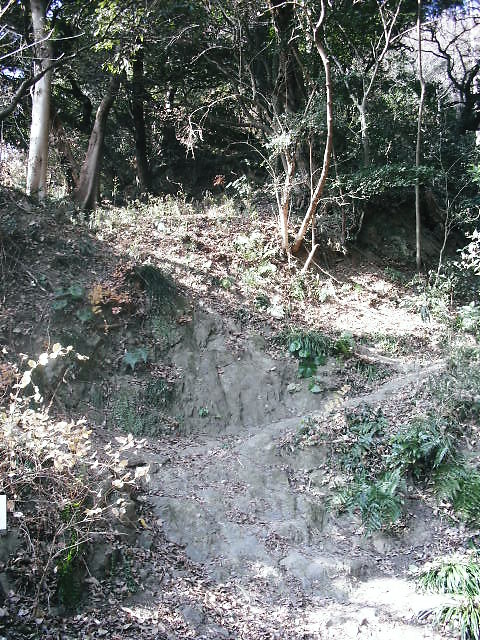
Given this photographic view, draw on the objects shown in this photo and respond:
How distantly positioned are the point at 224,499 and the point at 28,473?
2.96 m

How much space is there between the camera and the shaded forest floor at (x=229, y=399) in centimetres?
552

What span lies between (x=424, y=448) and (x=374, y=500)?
41.0 inches

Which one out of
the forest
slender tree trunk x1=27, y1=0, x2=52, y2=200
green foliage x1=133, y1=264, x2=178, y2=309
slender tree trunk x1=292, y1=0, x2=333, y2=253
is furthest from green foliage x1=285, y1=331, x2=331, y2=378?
slender tree trunk x1=27, y1=0, x2=52, y2=200

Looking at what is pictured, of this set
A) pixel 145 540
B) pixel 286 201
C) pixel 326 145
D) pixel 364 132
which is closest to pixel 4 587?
pixel 145 540

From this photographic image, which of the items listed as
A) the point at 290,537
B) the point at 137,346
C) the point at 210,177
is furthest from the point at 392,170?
the point at 290,537

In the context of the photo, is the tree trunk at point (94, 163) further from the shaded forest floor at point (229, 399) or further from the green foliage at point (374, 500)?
the green foliage at point (374, 500)

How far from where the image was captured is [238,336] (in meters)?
10.2

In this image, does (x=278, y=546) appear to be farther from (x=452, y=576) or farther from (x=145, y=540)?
(x=452, y=576)

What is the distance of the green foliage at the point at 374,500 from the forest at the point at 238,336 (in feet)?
0.11

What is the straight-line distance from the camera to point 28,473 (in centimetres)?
506

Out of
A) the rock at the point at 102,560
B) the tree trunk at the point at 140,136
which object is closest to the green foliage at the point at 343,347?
the rock at the point at 102,560

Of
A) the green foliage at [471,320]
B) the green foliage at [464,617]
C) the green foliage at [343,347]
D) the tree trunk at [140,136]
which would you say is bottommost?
the green foliage at [464,617]

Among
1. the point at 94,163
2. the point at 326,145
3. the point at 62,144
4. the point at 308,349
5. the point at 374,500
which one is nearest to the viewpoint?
the point at 374,500

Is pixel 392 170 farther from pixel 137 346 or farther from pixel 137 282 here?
pixel 137 346
